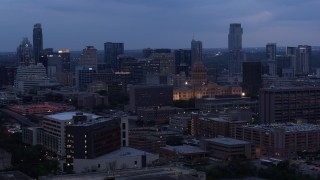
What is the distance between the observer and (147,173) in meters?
12.6

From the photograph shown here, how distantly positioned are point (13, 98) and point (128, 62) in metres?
13.7

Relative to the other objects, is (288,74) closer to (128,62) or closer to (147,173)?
(128,62)

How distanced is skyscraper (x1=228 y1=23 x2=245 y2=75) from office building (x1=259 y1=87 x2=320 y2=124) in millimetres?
31898

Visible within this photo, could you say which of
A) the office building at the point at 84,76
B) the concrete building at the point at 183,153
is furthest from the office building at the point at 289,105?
the office building at the point at 84,76

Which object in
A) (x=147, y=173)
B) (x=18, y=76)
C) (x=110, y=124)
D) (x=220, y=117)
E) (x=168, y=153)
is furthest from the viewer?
(x=18, y=76)

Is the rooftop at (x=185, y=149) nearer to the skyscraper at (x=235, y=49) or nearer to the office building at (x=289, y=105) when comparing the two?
the office building at (x=289, y=105)

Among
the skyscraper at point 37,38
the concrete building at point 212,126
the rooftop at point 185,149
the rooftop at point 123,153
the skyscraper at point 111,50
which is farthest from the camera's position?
the skyscraper at point 37,38

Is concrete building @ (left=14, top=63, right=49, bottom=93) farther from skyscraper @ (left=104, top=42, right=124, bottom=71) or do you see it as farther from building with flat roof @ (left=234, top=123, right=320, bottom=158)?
building with flat roof @ (left=234, top=123, right=320, bottom=158)

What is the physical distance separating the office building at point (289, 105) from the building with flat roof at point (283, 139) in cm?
347

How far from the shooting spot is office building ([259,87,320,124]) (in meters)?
24.8

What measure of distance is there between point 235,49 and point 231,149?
45182mm

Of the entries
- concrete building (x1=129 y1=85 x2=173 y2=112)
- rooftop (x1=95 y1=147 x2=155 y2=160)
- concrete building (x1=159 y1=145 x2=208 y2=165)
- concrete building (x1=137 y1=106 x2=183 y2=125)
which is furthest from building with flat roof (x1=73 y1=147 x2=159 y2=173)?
concrete building (x1=129 y1=85 x2=173 y2=112)

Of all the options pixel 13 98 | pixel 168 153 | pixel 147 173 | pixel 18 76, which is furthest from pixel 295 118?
pixel 18 76

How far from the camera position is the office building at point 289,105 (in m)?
24.8
